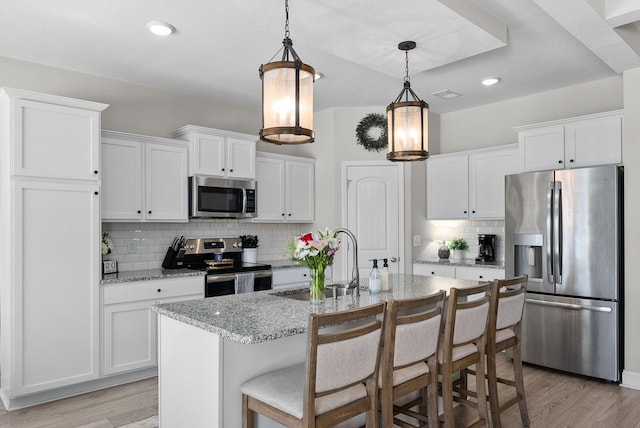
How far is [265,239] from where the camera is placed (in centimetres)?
557

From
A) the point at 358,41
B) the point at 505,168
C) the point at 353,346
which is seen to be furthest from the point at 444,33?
the point at 505,168

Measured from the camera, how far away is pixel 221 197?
4.71 m

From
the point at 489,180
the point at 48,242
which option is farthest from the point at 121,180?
the point at 489,180

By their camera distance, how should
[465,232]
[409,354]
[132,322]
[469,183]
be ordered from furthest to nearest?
[465,232] → [469,183] → [132,322] → [409,354]

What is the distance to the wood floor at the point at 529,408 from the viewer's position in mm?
3107

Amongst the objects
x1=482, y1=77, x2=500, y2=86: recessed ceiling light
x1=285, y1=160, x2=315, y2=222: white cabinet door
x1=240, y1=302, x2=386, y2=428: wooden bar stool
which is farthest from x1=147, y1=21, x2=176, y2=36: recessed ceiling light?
x1=482, y1=77, x2=500, y2=86: recessed ceiling light

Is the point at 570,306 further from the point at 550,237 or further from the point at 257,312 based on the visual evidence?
the point at 257,312

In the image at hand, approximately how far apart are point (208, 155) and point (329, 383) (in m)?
3.29

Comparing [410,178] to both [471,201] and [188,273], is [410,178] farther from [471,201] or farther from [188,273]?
[188,273]

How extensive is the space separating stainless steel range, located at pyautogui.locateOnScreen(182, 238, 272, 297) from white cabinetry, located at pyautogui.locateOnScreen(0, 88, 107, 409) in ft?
3.50

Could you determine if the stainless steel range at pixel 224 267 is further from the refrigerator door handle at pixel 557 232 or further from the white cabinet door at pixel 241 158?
the refrigerator door handle at pixel 557 232

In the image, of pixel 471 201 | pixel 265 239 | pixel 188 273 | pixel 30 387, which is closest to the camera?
pixel 30 387

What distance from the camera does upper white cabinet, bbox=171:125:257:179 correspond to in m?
4.53

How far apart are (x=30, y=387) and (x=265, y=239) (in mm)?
2819
